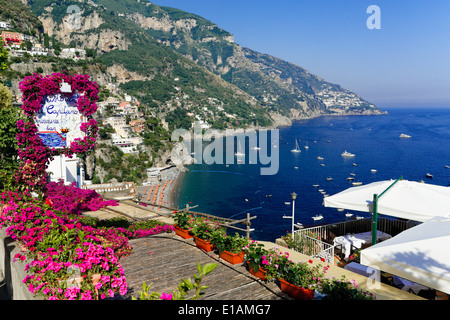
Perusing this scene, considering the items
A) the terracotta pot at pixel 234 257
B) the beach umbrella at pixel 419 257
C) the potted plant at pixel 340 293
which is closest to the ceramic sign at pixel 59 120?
the terracotta pot at pixel 234 257

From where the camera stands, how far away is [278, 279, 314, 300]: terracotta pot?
178 inches

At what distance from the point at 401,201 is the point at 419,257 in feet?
11.6

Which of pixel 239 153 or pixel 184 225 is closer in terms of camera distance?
pixel 184 225

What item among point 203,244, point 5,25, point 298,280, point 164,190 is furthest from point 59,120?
point 5,25

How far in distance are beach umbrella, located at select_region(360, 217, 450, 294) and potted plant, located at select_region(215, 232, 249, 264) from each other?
237cm

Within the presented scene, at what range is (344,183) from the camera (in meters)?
60.6

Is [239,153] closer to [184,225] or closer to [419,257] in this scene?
[184,225]

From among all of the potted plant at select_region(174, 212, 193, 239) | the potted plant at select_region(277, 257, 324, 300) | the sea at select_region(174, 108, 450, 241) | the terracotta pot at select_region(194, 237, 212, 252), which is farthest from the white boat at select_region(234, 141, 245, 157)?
the potted plant at select_region(277, 257, 324, 300)

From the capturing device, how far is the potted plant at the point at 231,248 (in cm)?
603

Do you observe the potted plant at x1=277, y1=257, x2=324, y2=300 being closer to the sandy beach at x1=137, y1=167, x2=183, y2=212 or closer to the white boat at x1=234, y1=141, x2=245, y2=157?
the sandy beach at x1=137, y1=167, x2=183, y2=212

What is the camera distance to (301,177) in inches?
2650

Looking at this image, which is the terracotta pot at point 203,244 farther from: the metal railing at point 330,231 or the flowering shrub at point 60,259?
the metal railing at point 330,231

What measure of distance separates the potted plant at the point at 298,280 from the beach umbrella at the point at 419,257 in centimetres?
151

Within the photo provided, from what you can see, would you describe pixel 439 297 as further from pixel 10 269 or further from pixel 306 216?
pixel 306 216
